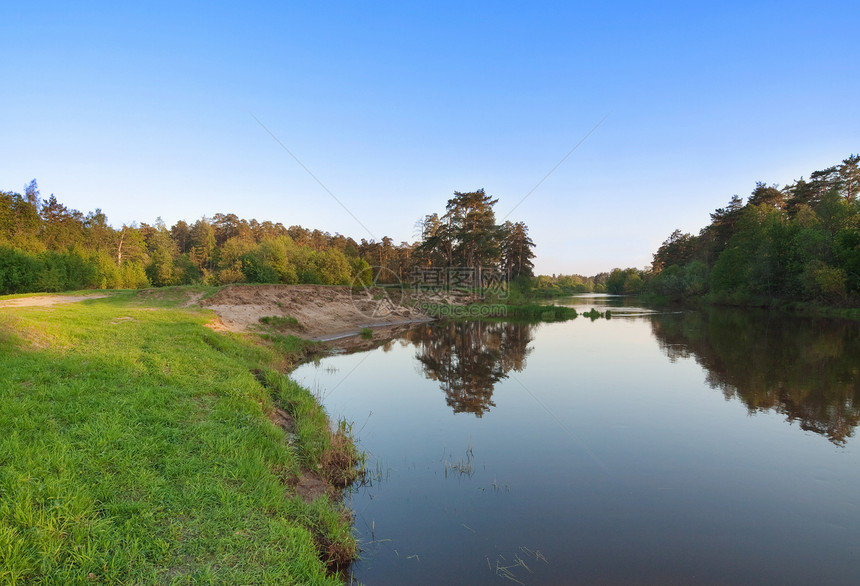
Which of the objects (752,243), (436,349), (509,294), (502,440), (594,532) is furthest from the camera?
(509,294)

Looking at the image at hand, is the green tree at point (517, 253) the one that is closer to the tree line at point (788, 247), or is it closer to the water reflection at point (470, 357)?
the tree line at point (788, 247)

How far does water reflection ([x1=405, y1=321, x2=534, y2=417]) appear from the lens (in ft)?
46.8

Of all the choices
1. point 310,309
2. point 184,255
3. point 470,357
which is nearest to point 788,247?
point 470,357

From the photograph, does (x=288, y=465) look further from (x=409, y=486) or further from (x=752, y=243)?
(x=752, y=243)

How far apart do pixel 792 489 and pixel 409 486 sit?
24.5ft

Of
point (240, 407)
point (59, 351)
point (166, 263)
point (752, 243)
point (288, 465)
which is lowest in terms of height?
point (288, 465)

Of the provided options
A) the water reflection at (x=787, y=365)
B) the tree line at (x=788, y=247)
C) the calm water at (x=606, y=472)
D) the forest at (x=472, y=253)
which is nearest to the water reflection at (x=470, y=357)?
the calm water at (x=606, y=472)

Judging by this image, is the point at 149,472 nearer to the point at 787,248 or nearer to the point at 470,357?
the point at 470,357

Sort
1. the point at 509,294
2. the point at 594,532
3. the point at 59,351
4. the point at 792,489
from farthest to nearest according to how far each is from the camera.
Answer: the point at 509,294
the point at 59,351
the point at 792,489
the point at 594,532

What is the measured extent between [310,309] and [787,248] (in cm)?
5437

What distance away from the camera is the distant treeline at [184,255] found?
3824 centimetres

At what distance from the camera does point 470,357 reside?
21953mm

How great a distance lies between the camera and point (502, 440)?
32.8 ft

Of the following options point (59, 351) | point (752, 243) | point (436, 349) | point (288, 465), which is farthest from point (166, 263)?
point (752, 243)
